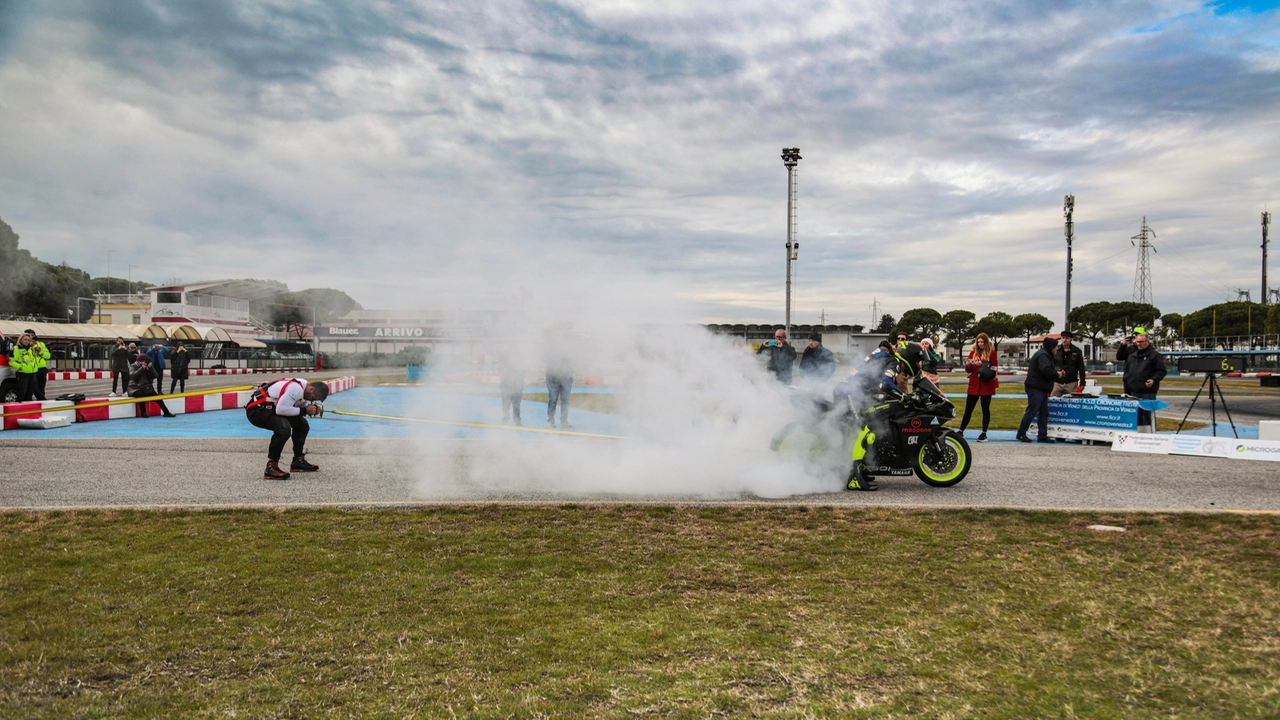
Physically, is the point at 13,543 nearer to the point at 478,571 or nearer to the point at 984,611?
the point at 478,571

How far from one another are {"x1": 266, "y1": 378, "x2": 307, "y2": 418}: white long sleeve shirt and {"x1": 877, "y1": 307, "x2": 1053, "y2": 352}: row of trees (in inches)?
4010

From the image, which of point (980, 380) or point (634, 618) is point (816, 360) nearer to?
point (980, 380)

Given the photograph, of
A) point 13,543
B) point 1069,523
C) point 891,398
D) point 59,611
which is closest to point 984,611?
point 1069,523

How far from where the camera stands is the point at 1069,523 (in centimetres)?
675

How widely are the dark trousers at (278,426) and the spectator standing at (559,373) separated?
11.4ft

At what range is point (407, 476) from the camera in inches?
368

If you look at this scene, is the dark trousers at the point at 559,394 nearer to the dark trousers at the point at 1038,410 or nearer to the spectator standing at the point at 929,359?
the spectator standing at the point at 929,359

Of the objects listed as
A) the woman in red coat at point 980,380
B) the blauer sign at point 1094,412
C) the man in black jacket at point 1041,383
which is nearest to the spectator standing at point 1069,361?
the man in black jacket at point 1041,383

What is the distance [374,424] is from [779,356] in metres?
8.88

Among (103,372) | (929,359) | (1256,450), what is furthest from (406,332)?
(103,372)

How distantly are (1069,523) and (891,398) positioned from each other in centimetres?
255

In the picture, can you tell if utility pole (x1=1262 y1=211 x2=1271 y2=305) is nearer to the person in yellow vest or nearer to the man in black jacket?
the man in black jacket

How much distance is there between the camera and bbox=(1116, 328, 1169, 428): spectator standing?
12.4 metres

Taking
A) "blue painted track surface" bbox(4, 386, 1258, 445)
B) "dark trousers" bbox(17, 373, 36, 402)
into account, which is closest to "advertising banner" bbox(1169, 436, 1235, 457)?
"blue painted track surface" bbox(4, 386, 1258, 445)
